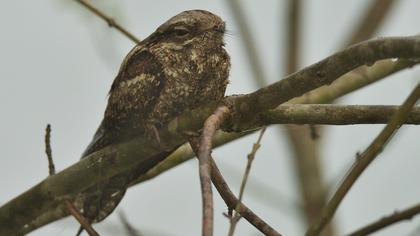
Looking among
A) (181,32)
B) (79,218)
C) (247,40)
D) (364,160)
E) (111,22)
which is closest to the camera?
(364,160)

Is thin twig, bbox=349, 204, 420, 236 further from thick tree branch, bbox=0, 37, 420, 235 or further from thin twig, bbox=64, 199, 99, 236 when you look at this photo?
thin twig, bbox=64, 199, 99, 236

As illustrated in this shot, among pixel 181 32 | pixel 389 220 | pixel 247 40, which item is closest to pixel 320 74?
pixel 389 220

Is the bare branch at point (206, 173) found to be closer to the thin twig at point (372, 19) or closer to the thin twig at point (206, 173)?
the thin twig at point (206, 173)

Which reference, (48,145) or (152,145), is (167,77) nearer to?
(152,145)

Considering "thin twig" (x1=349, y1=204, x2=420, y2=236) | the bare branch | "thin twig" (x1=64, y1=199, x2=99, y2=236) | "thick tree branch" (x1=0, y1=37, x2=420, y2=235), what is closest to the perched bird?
"thick tree branch" (x1=0, y1=37, x2=420, y2=235)

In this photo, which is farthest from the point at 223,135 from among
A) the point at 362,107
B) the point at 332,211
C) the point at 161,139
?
the point at 332,211

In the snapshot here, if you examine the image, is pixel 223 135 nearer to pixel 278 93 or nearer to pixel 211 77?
pixel 211 77
